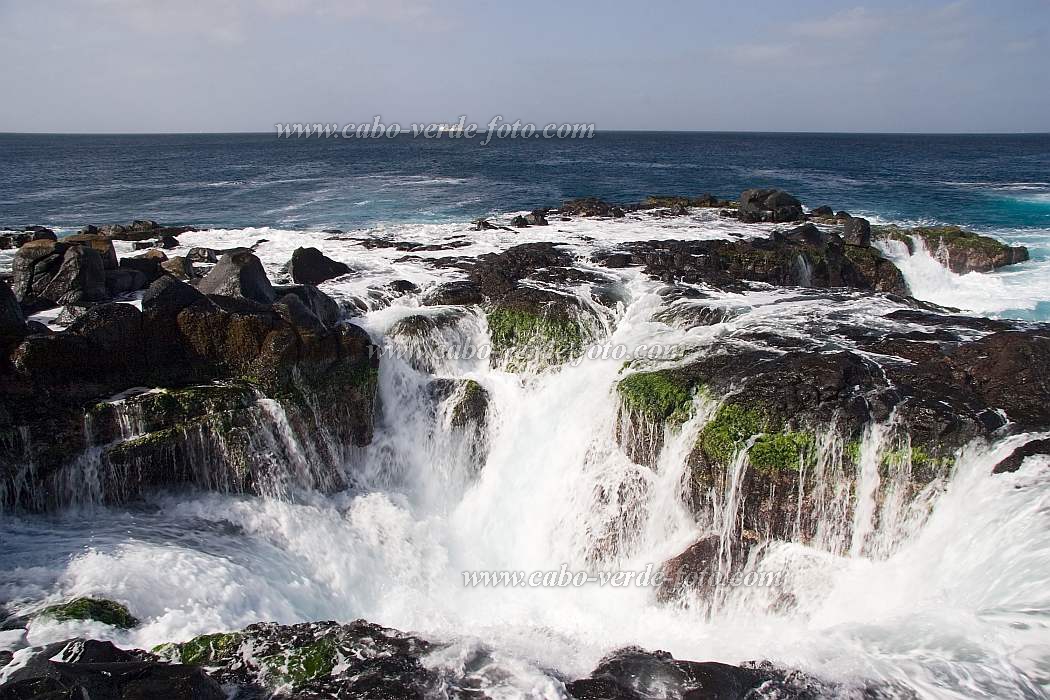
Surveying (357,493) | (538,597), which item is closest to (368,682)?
(538,597)

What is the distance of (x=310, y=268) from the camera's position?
22.1 metres

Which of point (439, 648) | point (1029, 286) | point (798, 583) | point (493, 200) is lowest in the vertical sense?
point (798, 583)

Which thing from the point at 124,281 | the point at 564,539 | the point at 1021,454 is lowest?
the point at 564,539

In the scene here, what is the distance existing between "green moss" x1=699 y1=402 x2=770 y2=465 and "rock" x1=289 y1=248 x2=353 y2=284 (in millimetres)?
14292

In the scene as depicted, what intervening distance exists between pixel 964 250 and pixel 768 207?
9.24 m

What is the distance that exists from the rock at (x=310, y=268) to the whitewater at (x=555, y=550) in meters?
2.89

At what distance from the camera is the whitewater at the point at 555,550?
914 cm

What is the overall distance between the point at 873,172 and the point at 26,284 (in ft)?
265

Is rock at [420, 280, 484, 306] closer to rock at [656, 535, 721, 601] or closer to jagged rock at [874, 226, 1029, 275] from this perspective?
rock at [656, 535, 721, 601]

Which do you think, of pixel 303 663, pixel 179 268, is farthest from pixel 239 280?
pixel 303 663

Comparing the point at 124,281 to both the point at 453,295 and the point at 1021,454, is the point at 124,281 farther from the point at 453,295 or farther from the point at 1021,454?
the point at 1021,454

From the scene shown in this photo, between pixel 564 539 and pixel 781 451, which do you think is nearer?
pixel 781 451

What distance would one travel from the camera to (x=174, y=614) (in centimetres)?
997

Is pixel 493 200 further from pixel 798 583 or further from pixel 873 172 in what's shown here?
pixel 873 172
